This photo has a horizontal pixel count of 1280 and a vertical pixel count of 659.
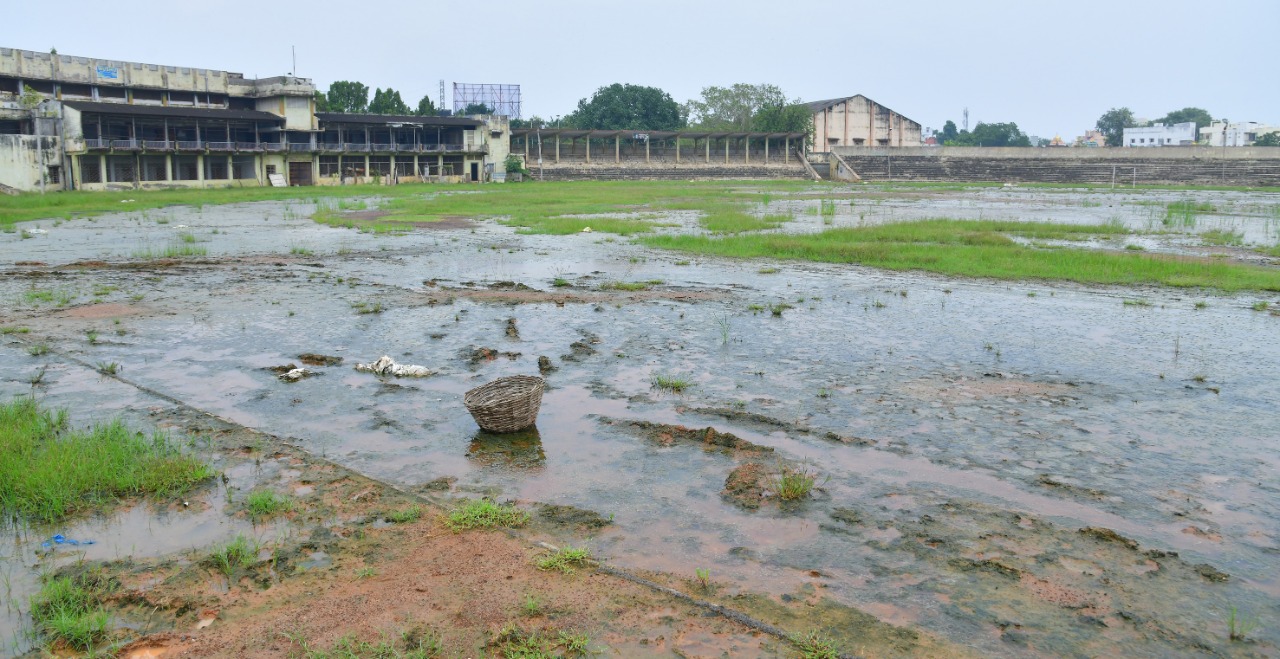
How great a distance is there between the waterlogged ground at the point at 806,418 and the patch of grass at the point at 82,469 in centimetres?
30

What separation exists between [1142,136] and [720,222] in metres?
113

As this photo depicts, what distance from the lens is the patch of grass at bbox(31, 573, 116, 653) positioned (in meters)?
4.35

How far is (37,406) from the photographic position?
783cm

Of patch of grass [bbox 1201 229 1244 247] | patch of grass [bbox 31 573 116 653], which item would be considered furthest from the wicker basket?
patch of grass [bbox 1201 229 1244 247]

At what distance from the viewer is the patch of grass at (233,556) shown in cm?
507

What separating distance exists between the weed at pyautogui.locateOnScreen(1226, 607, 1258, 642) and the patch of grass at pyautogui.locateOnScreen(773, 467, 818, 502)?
2.45 meters

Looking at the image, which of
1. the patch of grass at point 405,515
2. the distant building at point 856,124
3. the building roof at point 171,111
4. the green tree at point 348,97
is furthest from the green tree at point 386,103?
the patch of grass at point 405,515

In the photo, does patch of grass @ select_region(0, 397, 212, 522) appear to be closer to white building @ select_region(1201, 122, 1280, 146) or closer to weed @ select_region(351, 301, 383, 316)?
weed @ select_region(351, 301, 383, 316)

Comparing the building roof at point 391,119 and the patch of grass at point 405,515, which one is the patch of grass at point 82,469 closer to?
the patch of grass at point 405,515

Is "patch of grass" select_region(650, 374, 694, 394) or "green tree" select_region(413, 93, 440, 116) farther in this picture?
"green tree" select_region(413, 93, 440, 116)

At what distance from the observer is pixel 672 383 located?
29.3 ft

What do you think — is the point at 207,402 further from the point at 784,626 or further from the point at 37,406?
the point at 784,626

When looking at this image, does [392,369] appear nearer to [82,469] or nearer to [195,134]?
[82,469]

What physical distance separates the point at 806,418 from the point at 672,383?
1.50 meters
